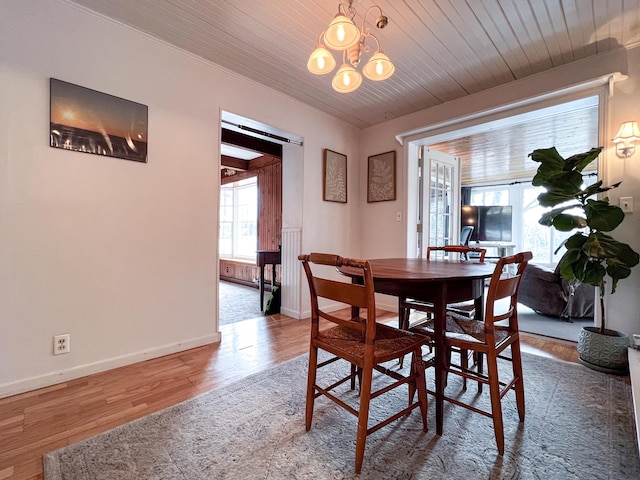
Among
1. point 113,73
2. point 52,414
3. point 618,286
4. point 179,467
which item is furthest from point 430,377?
point 113,73

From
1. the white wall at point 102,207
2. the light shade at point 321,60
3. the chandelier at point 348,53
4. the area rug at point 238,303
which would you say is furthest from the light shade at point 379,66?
the area rug at point 238,303

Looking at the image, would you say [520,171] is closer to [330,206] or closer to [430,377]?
[330,206]

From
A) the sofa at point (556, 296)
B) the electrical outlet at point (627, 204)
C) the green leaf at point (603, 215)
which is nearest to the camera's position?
the green leaf at point (603, 215)

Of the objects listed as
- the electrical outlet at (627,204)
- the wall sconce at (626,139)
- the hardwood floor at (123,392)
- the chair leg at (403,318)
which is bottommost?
the hardwood floor at (123,392)

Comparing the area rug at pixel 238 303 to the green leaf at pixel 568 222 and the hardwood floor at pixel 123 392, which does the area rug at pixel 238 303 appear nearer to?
the hardwood floor at pixel 123 392

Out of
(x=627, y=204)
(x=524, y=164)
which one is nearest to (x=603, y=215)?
(x=627, y=204)

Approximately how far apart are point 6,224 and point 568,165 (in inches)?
146

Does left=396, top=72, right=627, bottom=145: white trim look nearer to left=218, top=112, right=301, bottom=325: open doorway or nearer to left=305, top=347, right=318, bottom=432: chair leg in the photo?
left=218, top=112, right=301, bottom=325: open doorway

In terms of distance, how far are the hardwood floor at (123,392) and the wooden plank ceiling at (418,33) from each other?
8.11 feet

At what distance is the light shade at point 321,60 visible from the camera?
162 centimetres

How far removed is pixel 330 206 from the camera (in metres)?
3.72

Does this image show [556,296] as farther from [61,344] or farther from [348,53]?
[61,344]

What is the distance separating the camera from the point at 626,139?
7.16 feet

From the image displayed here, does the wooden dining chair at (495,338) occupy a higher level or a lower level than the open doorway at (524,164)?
lower
